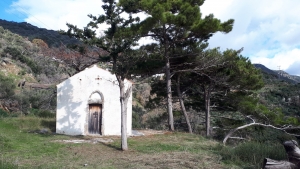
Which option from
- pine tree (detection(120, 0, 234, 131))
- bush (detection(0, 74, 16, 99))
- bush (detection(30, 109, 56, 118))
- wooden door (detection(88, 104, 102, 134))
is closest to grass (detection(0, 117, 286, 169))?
wooden door (detection(88, 104, 102, 134))

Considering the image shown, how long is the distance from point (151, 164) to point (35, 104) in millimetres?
21438

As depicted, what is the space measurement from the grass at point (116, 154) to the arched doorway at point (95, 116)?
8.01ft

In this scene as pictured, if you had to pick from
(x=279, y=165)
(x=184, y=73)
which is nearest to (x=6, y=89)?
(x=184, y=73)

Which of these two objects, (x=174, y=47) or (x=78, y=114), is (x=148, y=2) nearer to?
(x=174, y=47)

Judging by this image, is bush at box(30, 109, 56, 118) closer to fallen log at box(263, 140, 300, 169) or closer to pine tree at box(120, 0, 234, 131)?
pine tree at box(120, 0, 234, 131)

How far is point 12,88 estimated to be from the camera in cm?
2684

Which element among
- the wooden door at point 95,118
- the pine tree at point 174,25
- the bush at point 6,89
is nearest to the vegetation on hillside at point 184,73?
the pine tree at point 174,25

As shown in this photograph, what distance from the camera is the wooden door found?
56.0 feet

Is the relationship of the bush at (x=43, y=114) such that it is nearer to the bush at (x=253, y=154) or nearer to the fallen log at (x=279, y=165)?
the bush at (x=253, y=154)

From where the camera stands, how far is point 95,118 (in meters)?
17.1

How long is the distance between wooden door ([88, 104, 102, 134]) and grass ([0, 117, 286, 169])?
96.1 inches

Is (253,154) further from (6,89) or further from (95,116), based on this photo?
(6,89)

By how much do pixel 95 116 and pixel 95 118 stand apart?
0.11 metres

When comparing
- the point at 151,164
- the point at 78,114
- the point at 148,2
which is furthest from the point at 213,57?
the point at 151,164
